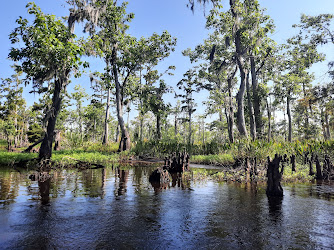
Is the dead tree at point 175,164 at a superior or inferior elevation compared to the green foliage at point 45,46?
inferior

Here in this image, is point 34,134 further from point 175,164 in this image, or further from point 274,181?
point 274,181

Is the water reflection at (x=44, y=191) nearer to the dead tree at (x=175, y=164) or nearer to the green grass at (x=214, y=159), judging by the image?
the dead tree at (x=175, y=164)

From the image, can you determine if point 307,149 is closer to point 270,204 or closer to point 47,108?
point 270,204

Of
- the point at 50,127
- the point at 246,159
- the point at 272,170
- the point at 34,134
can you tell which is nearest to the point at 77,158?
the point at 50,127

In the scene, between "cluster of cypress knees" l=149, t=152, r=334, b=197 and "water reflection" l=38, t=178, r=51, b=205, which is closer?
"water reflection" l=38, t=178, r=51, b=205

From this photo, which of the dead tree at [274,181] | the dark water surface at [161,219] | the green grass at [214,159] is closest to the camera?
the dark water surface at [161,219]

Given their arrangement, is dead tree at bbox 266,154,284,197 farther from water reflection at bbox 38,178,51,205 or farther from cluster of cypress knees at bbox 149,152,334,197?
Result: water reflection at bbox 38,178,51,205

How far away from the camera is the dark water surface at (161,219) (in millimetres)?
3959

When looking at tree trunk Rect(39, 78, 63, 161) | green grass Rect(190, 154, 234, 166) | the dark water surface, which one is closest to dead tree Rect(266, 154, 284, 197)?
the dark water surface

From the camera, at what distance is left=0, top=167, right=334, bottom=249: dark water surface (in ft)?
13.0

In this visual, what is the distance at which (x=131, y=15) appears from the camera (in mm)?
25016

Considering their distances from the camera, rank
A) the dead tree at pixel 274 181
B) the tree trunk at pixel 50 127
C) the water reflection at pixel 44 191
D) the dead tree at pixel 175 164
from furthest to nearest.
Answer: the tree trunk at pixel 50 127, the dead tree at pixel 175 164, the dead tree at pixel 274 181, the water reflection at pixel 44 191

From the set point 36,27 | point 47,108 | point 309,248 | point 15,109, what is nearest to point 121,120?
point 47,108

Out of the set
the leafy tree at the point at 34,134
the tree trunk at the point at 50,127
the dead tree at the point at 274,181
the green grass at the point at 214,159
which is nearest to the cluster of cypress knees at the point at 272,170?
the dead tree at the point at 274,181
